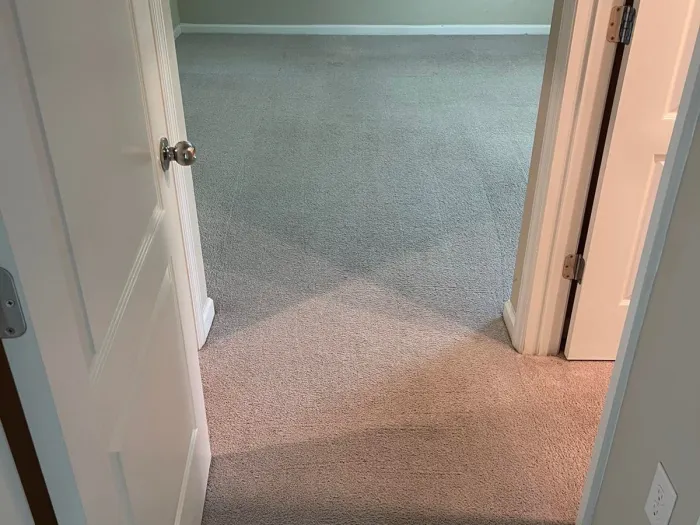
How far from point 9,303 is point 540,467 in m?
1.52

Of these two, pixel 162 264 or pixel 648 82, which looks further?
pixel 648 82

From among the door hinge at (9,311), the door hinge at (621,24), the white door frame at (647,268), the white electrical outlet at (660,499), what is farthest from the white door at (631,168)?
the door hinge at (9,311)

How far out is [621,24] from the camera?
1668mm

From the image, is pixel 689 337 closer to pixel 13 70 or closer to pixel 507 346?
pixel 13 70

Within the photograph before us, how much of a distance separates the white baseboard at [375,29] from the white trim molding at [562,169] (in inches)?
158

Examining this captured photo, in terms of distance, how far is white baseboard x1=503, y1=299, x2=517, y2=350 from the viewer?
2.27 m

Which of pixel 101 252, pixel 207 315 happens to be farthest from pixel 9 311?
pixel 207 315

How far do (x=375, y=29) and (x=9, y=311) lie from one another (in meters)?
5.41

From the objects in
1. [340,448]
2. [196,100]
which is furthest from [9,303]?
[196,100]

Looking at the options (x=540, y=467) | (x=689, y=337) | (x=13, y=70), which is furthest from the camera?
(x=540, y=467)

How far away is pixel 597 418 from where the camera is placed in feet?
6.50

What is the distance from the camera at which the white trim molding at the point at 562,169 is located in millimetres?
1717

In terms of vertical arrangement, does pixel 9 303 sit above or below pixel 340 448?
above

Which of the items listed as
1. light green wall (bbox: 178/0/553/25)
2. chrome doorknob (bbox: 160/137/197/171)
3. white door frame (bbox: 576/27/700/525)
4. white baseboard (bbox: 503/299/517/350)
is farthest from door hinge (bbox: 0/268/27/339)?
light green wall (bbox: 178/0/553/25)
